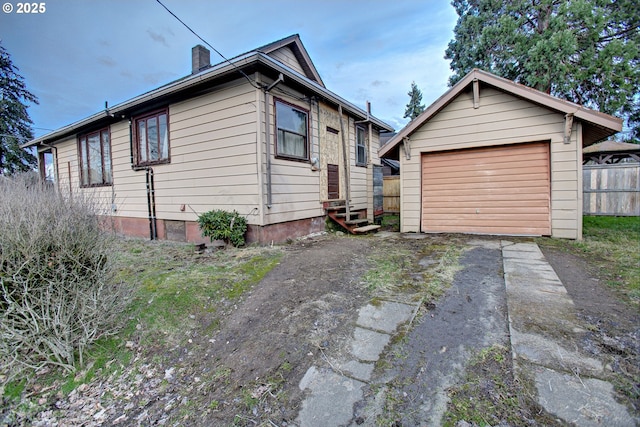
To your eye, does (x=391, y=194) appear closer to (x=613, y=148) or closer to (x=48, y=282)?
(x=613, y=148)

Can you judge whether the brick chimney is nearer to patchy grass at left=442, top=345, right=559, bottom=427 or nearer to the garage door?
the garage door

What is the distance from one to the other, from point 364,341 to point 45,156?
16.0m

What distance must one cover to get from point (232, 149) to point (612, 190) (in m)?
12.8

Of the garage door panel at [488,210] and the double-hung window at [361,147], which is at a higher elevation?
the double-hung window at [361,147]

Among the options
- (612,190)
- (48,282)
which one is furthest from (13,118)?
(612,190)

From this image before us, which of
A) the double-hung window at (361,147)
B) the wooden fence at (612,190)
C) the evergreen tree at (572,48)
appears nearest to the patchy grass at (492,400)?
the double-hung window at (361,147)

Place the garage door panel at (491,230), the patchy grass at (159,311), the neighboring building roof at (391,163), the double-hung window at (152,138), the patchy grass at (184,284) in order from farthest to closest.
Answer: the neighboring building roof at (391,163)
the double-hung window at (152,138)
the garage door panel at (491,230)
the patchy grass at (184,284)
the patchy grass at (159,311)

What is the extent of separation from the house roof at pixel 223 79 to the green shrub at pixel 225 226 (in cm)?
275

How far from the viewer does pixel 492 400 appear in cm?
161

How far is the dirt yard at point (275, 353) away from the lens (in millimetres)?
1796

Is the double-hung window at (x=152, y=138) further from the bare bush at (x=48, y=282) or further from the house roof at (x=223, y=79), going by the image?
the bare bush at (x=48, y=282)

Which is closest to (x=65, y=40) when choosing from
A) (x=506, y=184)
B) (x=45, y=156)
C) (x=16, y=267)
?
(x=45, y=156)

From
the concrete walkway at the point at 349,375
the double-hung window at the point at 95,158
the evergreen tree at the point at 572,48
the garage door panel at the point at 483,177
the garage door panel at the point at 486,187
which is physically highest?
the evergreen tree at the point at 572,48

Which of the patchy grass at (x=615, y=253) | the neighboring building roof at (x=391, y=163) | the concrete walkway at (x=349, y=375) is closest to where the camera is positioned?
the concrete walkway at (x=349, y=375)
